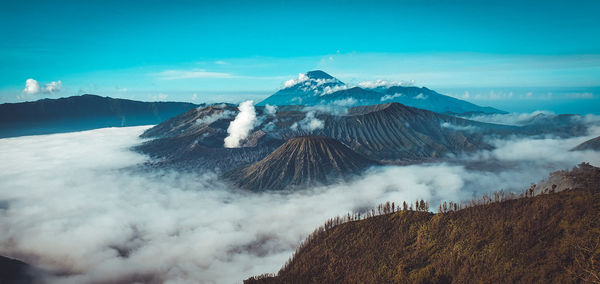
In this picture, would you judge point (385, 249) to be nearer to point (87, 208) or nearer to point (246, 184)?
point (246, 184)

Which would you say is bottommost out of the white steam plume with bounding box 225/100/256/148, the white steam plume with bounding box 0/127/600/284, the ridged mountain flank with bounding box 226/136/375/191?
the white steam plume with bounding box 0/127/600/284

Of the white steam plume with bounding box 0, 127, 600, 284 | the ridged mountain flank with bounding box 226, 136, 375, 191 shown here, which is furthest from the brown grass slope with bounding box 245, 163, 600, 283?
the ridged mountain flank with bounding box 226, 136, 375, 191

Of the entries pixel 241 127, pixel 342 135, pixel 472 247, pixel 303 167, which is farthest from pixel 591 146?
pixel 241 127

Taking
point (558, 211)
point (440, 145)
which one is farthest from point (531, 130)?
point (558, 211)

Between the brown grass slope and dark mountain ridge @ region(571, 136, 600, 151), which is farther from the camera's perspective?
dark mountain ridge @ region(571, 136, 600, 151)

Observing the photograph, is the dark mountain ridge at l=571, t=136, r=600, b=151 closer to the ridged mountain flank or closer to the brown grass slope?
the ridged mountain flank

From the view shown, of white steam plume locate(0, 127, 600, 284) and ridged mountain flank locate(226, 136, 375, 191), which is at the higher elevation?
ridged mountain flank locate(226, 136, 375, 191)

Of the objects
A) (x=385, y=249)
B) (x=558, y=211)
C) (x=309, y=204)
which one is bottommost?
(x=309, y=204)
